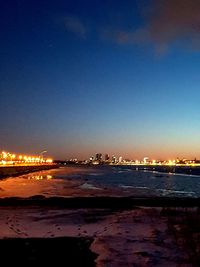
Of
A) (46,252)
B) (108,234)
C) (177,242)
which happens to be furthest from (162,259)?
(108,234)

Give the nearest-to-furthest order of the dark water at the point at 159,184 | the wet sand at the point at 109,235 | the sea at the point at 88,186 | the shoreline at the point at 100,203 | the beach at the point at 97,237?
the beach at the point at 97,237, the wet sand at the point at 109,235, the shoreline at the point at 100,203, the sea at the point at 88,186, the dark water at the point at 159,184

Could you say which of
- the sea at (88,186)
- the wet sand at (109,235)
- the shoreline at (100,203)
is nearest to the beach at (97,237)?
the wet sand at (109,235)

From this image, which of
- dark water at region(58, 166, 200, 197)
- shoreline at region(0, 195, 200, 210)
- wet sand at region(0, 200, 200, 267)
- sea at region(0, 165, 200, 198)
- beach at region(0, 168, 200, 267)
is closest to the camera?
beach at region(0, 168, 200, 267)

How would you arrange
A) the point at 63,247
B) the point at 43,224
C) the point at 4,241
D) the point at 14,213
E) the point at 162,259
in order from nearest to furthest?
the point at 162,259
the point at 63,247
the point at 4,241
the point at 43,224
the point at 14,213

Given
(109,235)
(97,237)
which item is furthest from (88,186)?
(97,237)

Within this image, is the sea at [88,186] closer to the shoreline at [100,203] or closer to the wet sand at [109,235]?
the shoreline at [100,203]

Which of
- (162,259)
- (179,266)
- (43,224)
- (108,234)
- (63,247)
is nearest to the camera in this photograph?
(179,266)

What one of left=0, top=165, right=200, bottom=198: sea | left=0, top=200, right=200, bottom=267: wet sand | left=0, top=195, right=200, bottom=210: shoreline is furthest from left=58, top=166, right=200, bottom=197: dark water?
left=0, top=200, right=200, bottom=267: wet sand

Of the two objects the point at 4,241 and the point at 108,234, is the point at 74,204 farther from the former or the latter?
the point at 4,241

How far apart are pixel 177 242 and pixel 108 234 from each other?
12.8 ft

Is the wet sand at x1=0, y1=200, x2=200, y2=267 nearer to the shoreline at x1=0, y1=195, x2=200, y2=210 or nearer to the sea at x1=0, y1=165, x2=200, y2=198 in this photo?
the shoreline at x1=0, y1=195, x2=200, y2=210

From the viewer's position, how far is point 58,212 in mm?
29438

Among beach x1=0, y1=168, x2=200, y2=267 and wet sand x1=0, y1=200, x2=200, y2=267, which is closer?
beach x1=0, y1=168, x2=200, y2=267

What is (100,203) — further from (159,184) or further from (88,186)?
(159,184)
